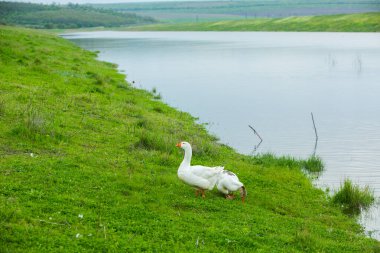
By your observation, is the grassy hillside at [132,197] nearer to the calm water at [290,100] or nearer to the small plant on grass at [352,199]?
the small plant on grass at [352,199]

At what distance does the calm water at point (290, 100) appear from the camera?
991 inches

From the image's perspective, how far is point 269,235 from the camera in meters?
12.7

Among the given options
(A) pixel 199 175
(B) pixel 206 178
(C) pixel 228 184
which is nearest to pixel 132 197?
(A) pixel 199 175

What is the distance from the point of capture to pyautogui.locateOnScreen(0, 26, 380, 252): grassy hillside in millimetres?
11414

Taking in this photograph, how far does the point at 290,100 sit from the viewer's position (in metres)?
42.5

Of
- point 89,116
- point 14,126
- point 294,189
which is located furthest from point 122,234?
point 89,116

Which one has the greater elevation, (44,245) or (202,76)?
(44,245)

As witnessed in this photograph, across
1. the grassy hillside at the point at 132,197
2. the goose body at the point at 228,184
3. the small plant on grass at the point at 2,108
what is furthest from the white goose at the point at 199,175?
the small plant on grass at the point at 2,108

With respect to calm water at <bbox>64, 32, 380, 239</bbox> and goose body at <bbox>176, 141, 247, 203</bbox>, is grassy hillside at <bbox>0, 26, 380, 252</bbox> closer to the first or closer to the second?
goose body at <bbox>176, 141, 247, 203</bbox>

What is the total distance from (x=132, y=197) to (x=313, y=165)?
10.4 metres

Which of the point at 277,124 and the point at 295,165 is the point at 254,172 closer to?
the point at 295,165

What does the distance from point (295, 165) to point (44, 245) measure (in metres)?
13.6

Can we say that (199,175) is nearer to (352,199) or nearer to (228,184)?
(228,184)

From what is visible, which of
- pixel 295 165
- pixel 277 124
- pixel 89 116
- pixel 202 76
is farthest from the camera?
pixel 202 76
